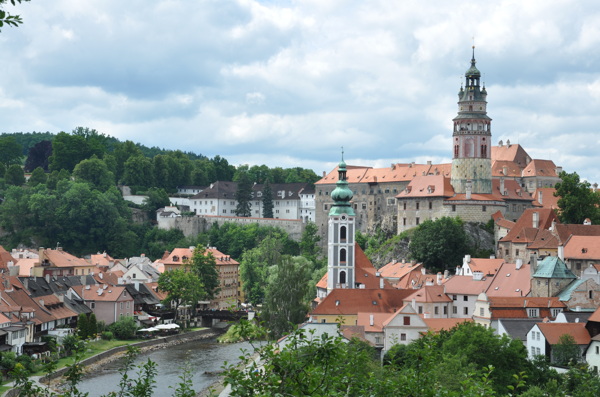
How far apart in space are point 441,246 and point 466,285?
47.4ft

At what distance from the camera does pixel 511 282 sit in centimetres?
5578

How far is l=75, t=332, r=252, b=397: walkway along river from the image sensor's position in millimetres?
45250

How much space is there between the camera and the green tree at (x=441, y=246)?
73188 millimetres

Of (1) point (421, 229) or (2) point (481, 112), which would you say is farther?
(2) point (481, 112)

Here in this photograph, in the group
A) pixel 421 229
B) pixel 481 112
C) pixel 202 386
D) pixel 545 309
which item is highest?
pixel 481 112

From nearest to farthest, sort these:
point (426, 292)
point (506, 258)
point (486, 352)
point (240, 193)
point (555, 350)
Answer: point (486, 352) < point (555, 350) < point (426, 292) < point (506, 258) < point (240, 193)

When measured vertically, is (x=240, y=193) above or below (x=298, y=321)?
above

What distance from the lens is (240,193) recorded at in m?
116

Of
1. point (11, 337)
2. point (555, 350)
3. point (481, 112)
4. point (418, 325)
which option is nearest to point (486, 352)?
point (555, 350)

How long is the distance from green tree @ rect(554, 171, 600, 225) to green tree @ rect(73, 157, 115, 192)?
191 ft

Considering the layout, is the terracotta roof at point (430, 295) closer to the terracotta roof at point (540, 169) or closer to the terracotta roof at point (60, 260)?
the terracotta roof at point (60, 260)

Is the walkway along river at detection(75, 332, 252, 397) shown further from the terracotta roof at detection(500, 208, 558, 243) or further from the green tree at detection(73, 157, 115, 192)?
the green tree at detection(73, 157, 115, 192)

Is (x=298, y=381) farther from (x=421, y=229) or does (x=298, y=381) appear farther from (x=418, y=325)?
(x=421, y=229)

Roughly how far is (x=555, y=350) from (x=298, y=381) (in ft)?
101
